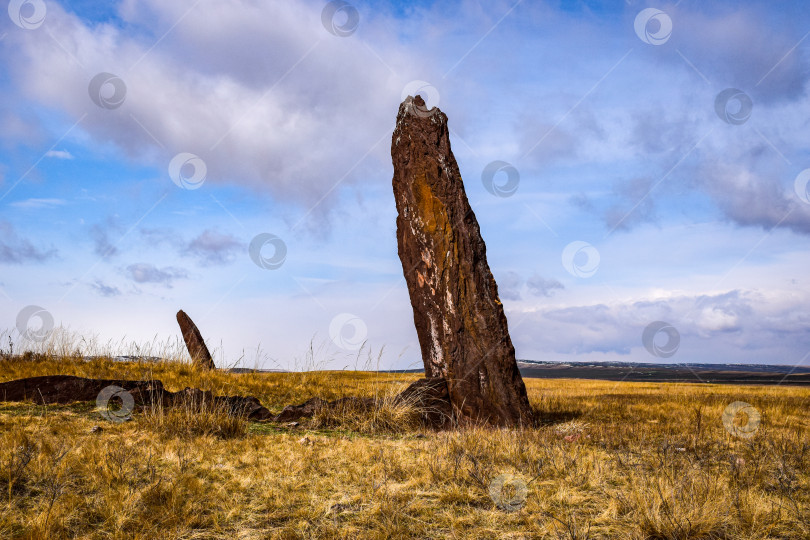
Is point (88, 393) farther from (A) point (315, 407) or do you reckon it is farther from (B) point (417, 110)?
(B) point (417, 110)

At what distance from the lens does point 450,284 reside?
21.6 feet

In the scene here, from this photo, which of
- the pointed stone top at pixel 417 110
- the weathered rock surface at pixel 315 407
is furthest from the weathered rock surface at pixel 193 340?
Answer: the pointed stone top at pixel 417 110

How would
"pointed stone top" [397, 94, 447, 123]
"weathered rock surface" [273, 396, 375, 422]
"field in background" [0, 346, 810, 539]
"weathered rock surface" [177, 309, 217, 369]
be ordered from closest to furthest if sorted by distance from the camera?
"field in background" [0, 346, 810, 539]
"weathered rock surface" [273, 396, 375, 422]
"pointed stone top" [397, 94, 447, 123]
"weathered rock surface" [177, 309, 217, 369]

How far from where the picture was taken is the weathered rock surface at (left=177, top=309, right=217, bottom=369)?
12.8 meters

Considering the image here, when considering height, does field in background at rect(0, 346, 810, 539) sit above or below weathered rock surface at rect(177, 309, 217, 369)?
below

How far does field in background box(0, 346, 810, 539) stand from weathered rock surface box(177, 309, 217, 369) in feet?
22.8

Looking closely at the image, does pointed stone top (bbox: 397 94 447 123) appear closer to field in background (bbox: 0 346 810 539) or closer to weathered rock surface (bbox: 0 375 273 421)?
field in background (bbox: 0 346 810 539)

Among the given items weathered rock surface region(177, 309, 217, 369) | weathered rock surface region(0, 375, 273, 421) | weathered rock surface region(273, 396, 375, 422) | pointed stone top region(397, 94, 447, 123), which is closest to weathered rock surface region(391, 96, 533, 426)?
pointed stone top region(397, 94, 447, 123)

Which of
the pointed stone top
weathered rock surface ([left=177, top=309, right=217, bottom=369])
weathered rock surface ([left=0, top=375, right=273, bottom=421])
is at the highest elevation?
the pointed stone top

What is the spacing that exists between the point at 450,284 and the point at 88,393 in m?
5.03

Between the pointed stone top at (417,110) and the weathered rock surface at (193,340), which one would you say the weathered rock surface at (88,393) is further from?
the weathered rock surface at (193,340)

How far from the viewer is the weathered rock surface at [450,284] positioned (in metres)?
6.41

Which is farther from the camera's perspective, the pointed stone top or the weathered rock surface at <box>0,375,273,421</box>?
the pointed stone top

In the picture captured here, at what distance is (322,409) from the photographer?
20.9 ft
